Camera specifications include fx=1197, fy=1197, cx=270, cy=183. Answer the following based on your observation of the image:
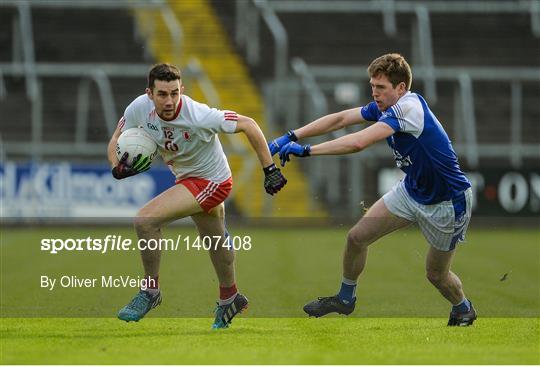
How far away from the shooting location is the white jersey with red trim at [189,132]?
27.8 ft

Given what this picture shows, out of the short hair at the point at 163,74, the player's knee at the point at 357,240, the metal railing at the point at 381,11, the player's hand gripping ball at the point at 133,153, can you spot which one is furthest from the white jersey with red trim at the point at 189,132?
the metal railing at the point at 381,11

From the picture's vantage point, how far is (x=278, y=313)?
9812 mm

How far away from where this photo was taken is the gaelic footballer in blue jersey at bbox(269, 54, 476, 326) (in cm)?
834

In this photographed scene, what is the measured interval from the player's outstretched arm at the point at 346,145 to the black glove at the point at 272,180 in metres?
0.15

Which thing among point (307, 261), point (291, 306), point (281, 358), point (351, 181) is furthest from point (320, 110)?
point (281, 358)

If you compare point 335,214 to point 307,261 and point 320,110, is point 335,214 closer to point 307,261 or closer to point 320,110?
point 320,110

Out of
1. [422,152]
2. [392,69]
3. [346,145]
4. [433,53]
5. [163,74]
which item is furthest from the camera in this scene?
[433,53]

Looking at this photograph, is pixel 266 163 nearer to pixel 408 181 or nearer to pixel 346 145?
pixel 346 145

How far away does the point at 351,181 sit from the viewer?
77.5ft

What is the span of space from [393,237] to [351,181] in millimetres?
3905

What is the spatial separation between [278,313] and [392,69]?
2486mm

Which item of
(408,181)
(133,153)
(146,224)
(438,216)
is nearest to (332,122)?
(408,181)

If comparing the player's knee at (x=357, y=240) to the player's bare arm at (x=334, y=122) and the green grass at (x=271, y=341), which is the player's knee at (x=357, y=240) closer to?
the green grass at (x=271, y=341)

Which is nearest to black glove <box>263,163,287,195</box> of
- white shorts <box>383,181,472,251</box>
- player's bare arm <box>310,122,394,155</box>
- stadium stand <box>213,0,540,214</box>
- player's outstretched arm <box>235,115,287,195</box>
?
player's outstretched arm <box>235,115,287,195</box>
